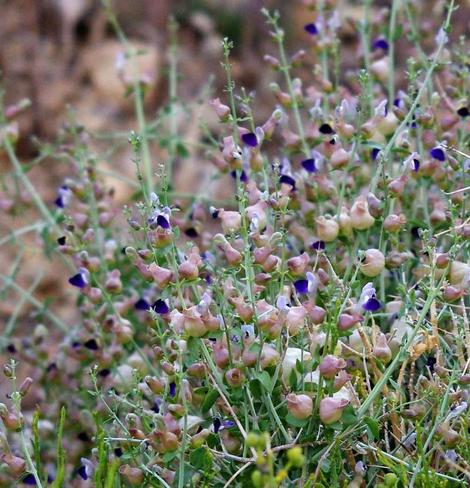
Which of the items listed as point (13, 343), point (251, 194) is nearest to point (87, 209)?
point (13, 343)

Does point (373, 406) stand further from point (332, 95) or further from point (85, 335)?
point (332, 95)

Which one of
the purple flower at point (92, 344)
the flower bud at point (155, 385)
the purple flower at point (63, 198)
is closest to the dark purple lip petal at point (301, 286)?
the flower bud at point (155, 385)

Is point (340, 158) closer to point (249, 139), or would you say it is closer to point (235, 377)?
point (249, 139)

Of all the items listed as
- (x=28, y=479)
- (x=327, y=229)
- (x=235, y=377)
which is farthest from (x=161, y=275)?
(x=28, y=479)

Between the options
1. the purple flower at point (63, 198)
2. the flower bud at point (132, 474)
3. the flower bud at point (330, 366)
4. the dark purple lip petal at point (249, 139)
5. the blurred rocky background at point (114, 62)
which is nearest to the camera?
the flower bud at point (330, 366)

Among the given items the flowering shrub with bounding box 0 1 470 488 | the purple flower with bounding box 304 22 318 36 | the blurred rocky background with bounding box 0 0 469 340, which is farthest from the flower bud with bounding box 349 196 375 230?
the blurred rocky background with bounding box 0 0 469 340

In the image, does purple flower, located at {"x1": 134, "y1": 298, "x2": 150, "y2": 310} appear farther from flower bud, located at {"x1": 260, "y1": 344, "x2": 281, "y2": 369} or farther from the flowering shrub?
flower bud, located at {"x1": 260, "y1": 344, "x2": 281, "y2": 369}

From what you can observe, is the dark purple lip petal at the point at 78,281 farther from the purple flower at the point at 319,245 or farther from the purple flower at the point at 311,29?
the purple flower at the point at 311,29
